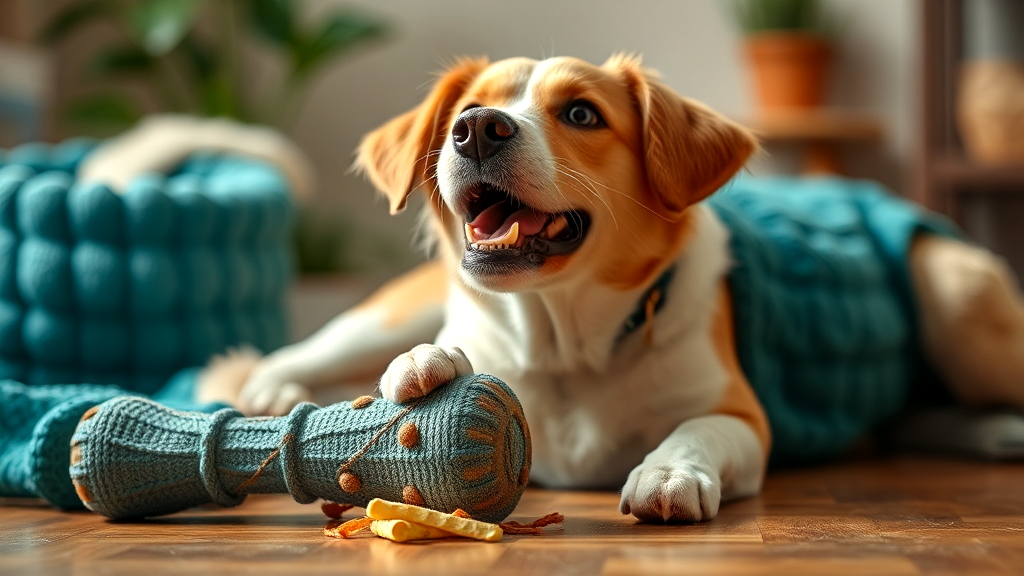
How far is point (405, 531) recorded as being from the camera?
1332 mm

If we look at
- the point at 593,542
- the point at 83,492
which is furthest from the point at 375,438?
the point at 83,492

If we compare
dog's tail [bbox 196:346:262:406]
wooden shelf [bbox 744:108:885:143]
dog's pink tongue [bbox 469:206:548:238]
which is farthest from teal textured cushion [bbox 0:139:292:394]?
wooden shelf [bbox 744:108:885:143]

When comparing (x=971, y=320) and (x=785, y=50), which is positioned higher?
(x=785, y=50)

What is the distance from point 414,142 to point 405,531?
0.75 m

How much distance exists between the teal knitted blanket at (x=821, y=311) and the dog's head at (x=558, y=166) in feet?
1.20

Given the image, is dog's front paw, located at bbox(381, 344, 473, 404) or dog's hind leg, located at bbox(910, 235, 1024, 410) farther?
dog's hind leg, located at bbox(910, 235, 1024, 410)

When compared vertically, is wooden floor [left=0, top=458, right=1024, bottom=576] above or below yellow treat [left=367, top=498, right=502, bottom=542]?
below

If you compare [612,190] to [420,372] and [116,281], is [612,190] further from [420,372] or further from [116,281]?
[116,281]

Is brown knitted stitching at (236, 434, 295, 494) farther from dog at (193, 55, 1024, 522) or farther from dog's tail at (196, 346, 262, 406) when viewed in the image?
dog's tail at (196, 346, 262, 406)

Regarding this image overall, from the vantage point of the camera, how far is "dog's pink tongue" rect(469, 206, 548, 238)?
5.40ft

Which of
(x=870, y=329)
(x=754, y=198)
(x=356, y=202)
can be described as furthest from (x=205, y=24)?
(x=870, y=329)

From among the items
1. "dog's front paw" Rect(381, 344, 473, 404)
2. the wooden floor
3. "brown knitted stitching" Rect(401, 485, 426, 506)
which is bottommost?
the wooden floor

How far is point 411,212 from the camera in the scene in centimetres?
473

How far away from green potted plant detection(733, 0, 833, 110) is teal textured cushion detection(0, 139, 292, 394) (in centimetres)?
240
